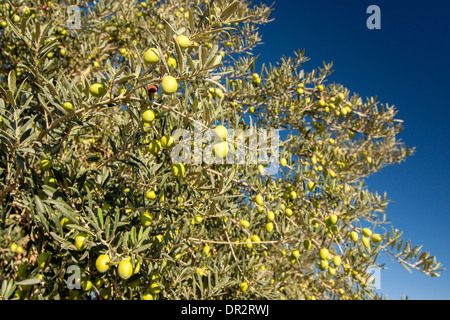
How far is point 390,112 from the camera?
3.86 meters

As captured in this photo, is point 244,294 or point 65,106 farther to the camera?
point 244,294

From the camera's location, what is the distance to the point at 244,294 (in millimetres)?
3271

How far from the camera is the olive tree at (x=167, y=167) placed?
4.70ft

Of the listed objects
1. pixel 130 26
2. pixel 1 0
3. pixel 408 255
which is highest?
pixel 130 26

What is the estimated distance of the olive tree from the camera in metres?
1.43

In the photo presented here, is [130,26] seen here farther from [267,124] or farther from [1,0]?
[267,124]

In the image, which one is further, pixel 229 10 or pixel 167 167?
pixel 167 167

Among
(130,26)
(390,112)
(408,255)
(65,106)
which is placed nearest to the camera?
(65,106)

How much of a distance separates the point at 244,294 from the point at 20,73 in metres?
4.29

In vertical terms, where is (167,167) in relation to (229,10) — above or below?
below

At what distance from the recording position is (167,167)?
6.49 ft

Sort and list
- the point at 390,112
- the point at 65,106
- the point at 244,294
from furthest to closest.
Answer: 1. the point at 390,112
2. the point at 244,294
3. the point at 65,106
